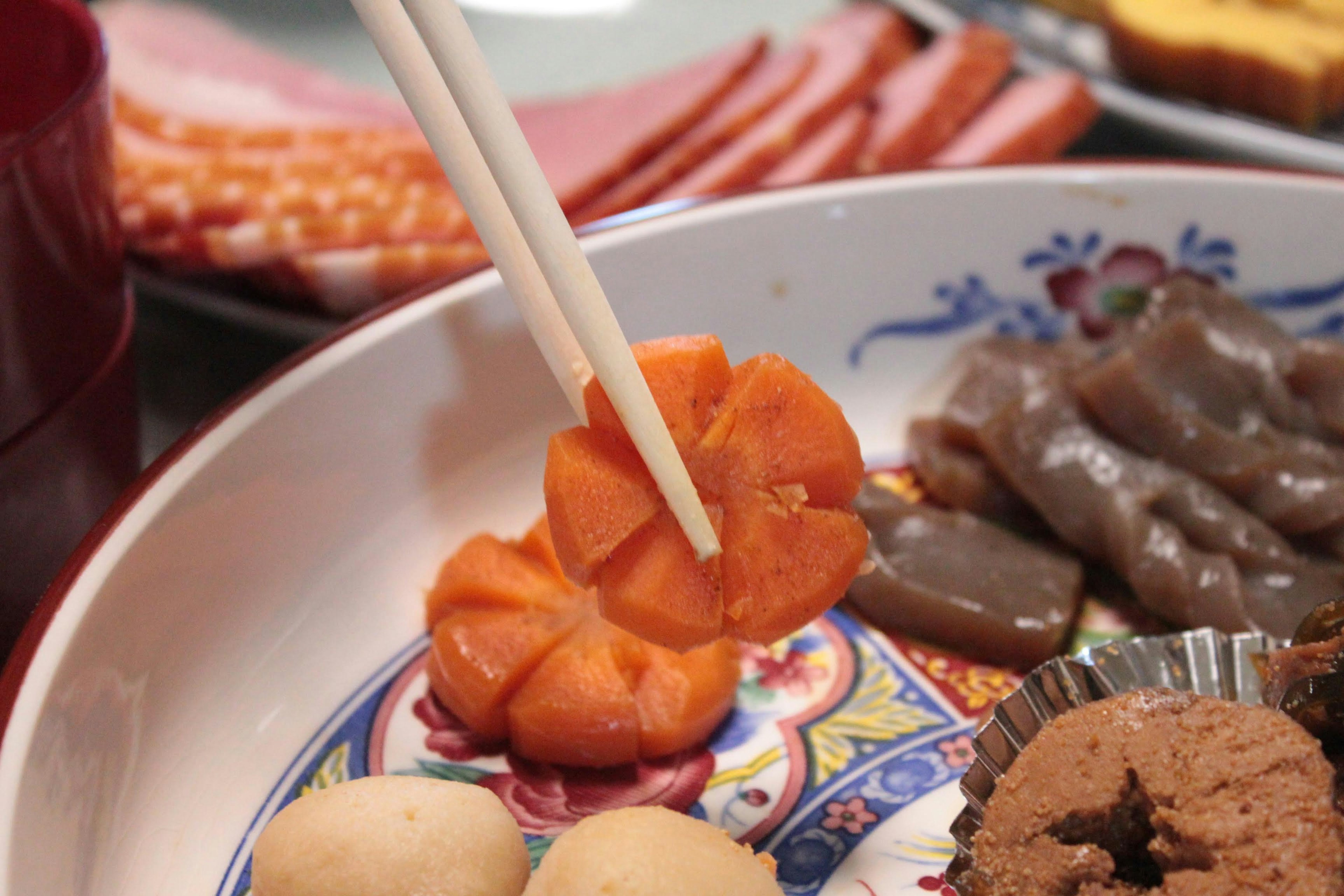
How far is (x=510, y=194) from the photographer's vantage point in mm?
1228

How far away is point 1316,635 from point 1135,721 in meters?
0.26

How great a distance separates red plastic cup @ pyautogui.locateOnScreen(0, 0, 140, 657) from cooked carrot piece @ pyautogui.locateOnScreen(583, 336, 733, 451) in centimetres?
75

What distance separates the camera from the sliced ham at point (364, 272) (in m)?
2.14

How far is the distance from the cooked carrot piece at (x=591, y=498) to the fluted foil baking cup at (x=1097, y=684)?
0.52 meters

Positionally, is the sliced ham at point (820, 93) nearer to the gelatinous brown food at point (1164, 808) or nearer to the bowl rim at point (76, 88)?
the bowl rim at point (76, 88)

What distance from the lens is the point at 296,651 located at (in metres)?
1.65

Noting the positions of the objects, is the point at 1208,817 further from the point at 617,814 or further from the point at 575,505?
the point at 575,505

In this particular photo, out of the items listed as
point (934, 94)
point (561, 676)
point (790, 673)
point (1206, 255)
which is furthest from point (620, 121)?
point (561, 676)

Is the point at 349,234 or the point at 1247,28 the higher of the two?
the point at 349,234

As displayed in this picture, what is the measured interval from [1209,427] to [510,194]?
3.97 ft

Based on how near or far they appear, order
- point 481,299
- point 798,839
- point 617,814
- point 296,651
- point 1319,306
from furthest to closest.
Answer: point 1319,306 → point 481,299 → point 296,651 → point 798,839 → point 617,814

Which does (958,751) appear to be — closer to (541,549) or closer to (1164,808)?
(1164,808)

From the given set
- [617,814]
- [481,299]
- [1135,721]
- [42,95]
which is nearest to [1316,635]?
[1135,721]

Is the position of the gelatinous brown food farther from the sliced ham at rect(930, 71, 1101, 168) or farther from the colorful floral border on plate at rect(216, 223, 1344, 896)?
the sliced ham at rect(930, 71, 1101, 168)
